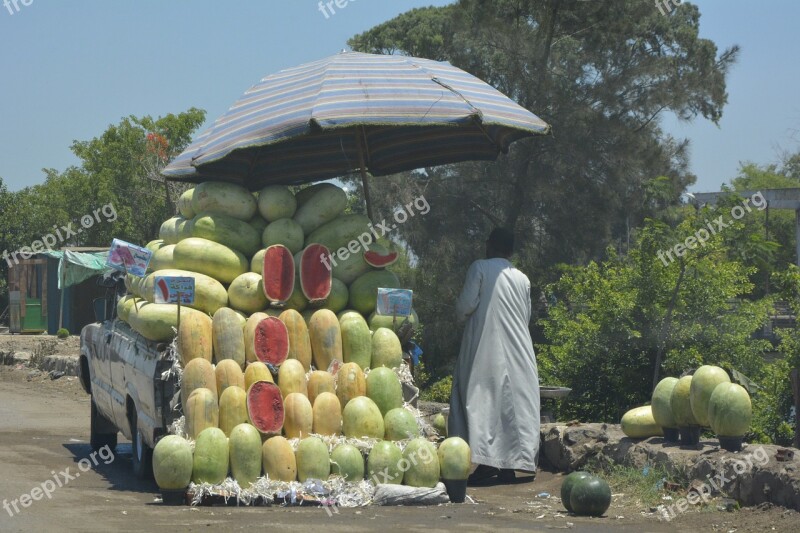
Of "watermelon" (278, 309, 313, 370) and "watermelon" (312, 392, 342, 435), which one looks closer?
"watermelon" (312, 392, 342, 435)

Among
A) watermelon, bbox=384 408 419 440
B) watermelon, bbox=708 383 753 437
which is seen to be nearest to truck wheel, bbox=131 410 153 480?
watermelon, bbox=384 408 419 440

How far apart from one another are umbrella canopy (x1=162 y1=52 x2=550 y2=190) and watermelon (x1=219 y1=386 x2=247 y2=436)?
7.36 feet

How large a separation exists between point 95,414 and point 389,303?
4.21 m

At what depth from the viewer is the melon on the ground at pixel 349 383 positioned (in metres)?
8.09

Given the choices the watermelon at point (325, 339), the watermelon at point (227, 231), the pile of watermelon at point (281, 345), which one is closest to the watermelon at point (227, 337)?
the pile of watermelon at point (281, 345)

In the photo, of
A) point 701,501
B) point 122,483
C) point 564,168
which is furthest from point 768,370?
point 564,168

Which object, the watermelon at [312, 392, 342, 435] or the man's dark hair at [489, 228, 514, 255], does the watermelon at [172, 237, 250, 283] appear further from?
the man's dark hair at [489, 228, 514, 255]

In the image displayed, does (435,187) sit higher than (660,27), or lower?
lower

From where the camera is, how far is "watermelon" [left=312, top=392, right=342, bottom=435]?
779 cm

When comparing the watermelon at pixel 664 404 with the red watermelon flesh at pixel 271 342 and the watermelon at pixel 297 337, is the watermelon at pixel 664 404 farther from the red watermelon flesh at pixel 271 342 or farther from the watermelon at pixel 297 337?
the red watermelon flesh at pixel 271 342

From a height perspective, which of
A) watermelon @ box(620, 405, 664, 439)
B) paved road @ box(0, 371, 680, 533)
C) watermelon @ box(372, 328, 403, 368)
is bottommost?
paved road @ box(0, 371, 680, 533)

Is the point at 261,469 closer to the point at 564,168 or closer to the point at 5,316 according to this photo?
the point at 564,168

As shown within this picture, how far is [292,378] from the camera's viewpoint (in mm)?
7926

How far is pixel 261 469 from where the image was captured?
746 centimetres
